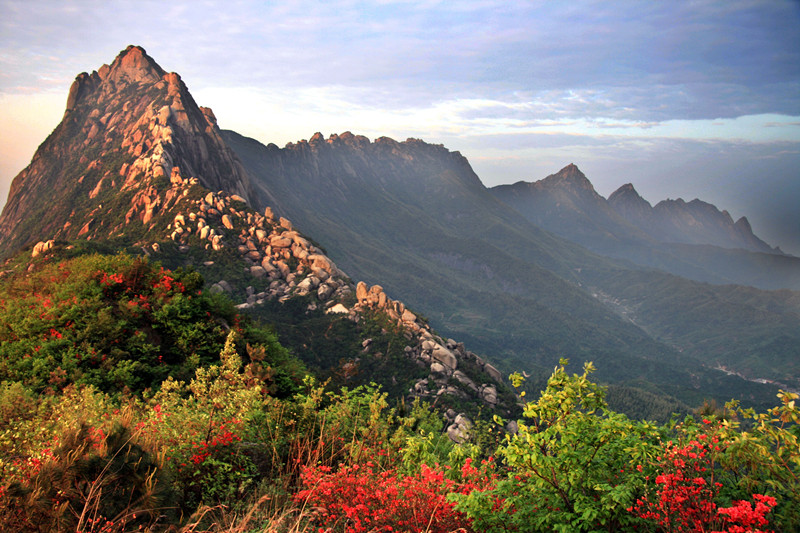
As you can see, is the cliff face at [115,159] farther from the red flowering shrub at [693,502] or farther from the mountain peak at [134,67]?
the red flowering shrub at [693,502]

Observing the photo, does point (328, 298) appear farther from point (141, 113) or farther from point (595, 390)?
point (141, 113)

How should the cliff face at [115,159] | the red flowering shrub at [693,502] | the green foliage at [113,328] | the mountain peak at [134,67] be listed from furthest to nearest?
1. the mountain peak at [134,67]
2. the cliff face at [115,159]
3. the green foliage at [113,328]
4. the red flowering shrub at [693,502]

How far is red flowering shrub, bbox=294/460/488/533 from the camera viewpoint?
24.3ft

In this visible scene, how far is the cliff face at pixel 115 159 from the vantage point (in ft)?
185

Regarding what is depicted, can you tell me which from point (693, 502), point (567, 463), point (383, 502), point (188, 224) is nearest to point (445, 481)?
point (383, 502)

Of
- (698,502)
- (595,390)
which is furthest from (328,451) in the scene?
(698,502)

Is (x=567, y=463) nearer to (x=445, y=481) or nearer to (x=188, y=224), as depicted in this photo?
(x=445, y=481)

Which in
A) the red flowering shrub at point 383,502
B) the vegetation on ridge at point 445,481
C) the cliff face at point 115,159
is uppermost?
→ the cliff face at point 115,159

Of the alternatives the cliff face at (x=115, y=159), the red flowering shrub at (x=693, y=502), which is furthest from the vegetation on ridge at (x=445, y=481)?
the cliff face at (x=115, y=159)

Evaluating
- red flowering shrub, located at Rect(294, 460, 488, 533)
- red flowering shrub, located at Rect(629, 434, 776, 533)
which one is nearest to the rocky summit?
red flowering shrub, located at Rect(294, 460, 488, 533)

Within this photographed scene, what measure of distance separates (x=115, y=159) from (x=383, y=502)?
76097 millimetres

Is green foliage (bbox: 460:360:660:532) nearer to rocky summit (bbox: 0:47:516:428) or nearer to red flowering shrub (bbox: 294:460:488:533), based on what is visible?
red flowering shrub (bbox: 294:460:488:533)

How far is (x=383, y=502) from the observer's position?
7.73 metres

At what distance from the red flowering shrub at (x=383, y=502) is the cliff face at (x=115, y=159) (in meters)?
51.5
